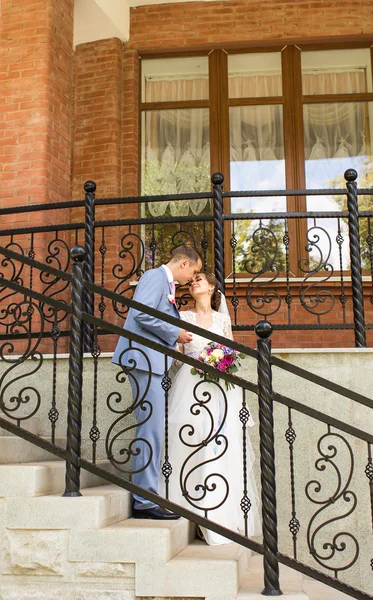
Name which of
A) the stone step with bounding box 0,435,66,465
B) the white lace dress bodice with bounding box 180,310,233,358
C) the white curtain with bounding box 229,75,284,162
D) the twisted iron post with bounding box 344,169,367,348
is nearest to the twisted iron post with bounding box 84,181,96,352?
the white lace dress bodice with bounding box 180,310,233,358

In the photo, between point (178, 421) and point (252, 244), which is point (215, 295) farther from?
point (252, 244)

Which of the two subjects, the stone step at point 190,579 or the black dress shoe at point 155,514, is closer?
the stone step at point 190,579

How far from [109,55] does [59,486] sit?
261 inches

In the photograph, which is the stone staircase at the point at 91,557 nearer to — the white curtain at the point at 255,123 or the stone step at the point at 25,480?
the stone step at the point at 25,480

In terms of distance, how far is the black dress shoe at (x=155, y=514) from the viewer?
4.14m

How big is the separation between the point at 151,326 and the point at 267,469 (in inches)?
47.9

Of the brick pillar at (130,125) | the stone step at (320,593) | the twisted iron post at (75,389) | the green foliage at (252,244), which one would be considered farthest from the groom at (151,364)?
the brick pillar at (130,125)

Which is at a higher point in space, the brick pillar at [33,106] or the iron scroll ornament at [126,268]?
the brick pillar at [33,106]

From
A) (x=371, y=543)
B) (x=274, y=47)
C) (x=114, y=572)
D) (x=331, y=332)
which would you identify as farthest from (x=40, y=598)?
(x=274, y=47)

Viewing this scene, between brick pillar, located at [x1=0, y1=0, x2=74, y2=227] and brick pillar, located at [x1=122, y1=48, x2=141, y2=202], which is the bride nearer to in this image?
brick pillar, located at [x1=0, y1=0, x2=74, y2=227]

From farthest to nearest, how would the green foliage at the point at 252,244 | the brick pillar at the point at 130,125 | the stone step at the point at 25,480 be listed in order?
the brick pillar at the point at 130,125 → the green foliage at the point at 252,244 → the stone step at the point at 25,480

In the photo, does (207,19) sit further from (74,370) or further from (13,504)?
(13,504)

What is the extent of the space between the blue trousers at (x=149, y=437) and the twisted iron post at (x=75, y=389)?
343 millimetres

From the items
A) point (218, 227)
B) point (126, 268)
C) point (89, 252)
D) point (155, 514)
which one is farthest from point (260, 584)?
point (126, 268)
